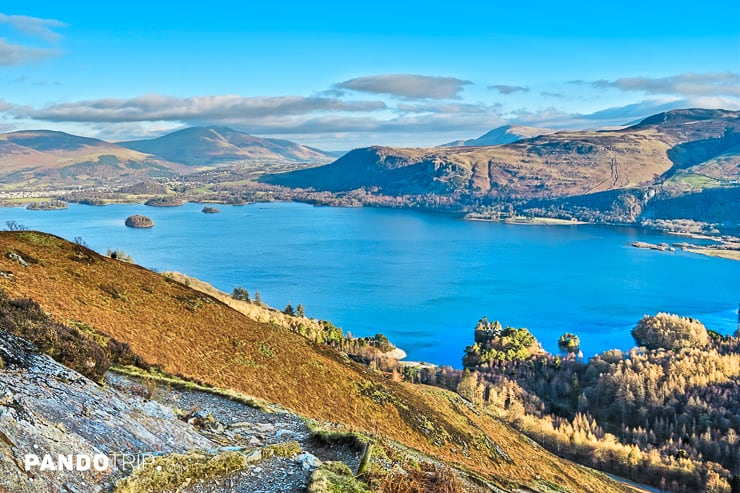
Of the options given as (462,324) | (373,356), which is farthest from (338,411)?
(462,324)

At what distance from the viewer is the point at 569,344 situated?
330ft

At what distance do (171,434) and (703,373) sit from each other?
87776mm

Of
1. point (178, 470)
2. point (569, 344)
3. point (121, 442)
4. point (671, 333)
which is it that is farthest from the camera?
point (569, 344)

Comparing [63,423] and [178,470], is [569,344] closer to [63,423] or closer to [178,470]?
[178,470]

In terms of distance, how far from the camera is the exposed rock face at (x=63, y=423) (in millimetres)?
7688

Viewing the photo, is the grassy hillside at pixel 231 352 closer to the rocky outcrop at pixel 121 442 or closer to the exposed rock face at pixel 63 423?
the rocky outcrop at pixel 121 442

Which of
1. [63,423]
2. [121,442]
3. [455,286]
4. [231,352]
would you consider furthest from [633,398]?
[63,423]

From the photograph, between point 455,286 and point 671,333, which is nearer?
point 671,333

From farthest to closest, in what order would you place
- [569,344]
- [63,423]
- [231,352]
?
1. [569,344]
2. [231,352]
3. [63,423]

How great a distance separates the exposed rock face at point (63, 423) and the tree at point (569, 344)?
9706 centimetres

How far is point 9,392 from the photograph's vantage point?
896 cm

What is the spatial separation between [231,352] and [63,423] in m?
12.1

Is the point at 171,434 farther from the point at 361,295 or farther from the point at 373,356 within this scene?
the point at 361,295

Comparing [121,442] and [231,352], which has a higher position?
[121,442]
